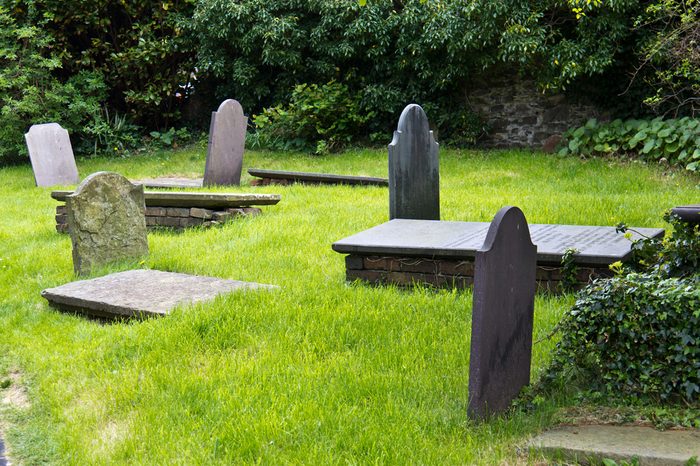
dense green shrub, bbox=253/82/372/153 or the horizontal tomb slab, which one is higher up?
dense green shrub, bbox=253/82/372/153

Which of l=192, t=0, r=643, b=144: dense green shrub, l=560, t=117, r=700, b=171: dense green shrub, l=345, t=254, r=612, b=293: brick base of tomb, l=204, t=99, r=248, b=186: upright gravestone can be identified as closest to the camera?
l=345, t=254, r=612, b=293: brick base of tomb

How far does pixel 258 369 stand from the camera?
4109 mm

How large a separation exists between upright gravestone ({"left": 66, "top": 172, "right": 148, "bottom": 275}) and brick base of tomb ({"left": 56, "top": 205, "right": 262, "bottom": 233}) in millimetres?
1479

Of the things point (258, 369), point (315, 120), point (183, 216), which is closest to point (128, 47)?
point (315, 120)

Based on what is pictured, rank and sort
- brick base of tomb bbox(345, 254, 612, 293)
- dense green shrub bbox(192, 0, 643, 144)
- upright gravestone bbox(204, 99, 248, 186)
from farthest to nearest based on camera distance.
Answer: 1. dense green shrub bbox(192, 0, 643, 144)
2. upright gravestone bbox(204, 99, 248, 186)
3. brick base of tomb bbox(345, 254, 612, 293)

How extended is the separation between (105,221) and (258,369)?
304 cm

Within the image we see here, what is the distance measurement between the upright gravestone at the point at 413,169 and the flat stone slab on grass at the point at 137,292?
2.01 m

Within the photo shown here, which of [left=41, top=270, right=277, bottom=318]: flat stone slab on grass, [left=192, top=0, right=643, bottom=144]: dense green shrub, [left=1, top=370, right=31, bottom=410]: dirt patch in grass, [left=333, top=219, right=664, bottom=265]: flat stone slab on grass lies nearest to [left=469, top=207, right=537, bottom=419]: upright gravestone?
[left=333, top=219, right=664, bottom=265]: flat stone slab on grass

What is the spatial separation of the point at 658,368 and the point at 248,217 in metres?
5.57

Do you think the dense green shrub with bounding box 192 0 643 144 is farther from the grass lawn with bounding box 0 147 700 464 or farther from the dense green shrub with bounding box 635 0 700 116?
the grass lawn with bounding box 0 147 700 464

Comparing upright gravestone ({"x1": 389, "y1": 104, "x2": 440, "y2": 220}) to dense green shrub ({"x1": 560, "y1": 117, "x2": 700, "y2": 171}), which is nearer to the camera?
upright gravestone ({"x1": 389, "y1": 104, "x2": 440, "y2": 220})

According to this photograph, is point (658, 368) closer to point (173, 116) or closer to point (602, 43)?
point (602, 43)

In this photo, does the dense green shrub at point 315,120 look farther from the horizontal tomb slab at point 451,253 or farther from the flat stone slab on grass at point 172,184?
the horizontal tomb slab at point 451,253

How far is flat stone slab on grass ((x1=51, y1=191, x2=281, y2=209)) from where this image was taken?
801 cm
